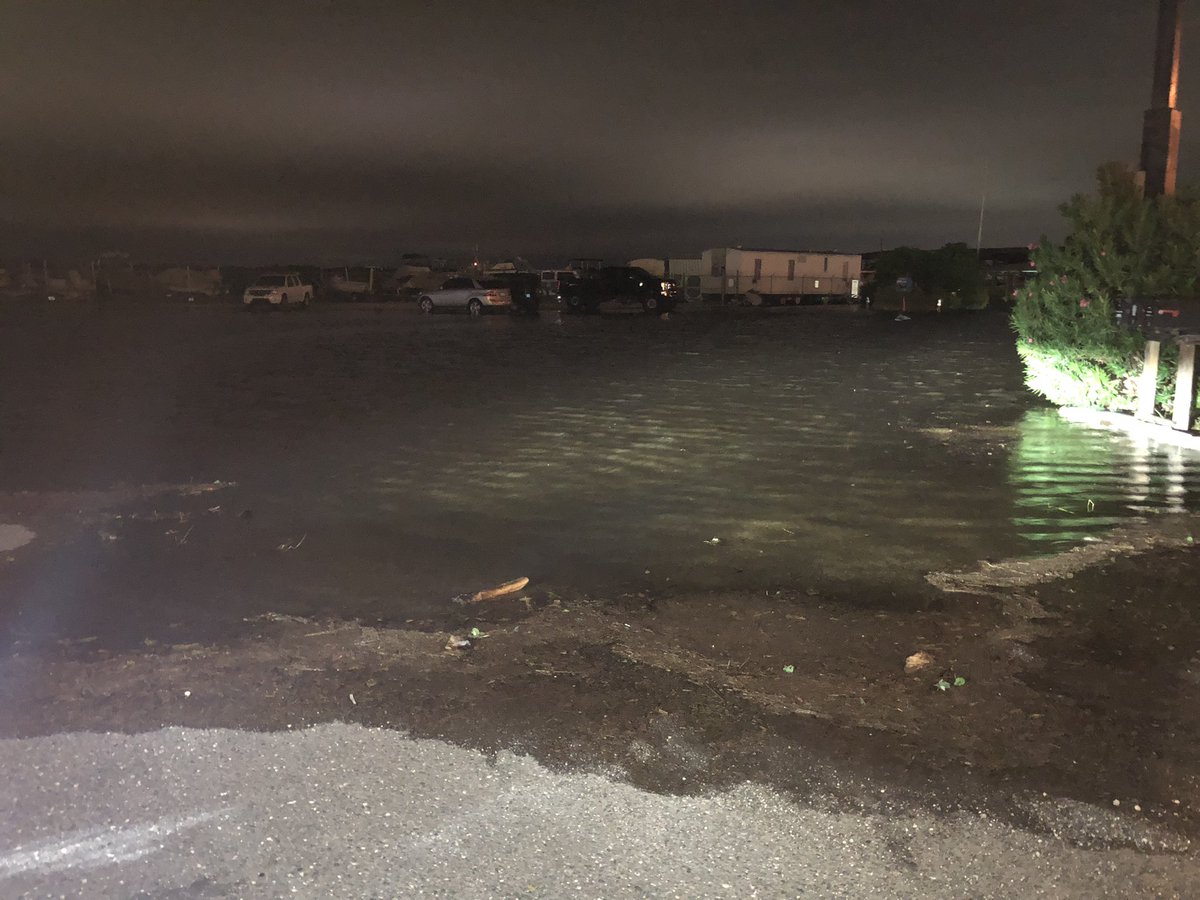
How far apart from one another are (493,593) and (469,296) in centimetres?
3737

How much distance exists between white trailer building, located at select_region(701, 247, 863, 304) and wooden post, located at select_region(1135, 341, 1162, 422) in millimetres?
46842

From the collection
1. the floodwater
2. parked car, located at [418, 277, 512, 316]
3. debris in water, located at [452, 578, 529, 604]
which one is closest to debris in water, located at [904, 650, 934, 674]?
the floodwater

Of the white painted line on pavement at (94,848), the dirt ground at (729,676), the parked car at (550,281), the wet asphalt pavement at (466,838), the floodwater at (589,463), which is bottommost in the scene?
the white painted line on pavement at (94,848)

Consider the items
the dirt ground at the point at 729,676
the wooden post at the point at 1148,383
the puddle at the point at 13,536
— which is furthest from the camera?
the wooden post at the point at 1148,383

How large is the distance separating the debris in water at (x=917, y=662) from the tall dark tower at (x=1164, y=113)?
10273 mm

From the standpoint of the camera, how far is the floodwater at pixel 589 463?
6.81 meters

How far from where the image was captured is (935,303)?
173ft

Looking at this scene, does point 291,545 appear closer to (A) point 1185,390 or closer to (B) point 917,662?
(B) point 917,662

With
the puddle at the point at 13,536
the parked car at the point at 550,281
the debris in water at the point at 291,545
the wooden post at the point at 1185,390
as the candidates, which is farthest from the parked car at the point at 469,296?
the debris in water at the point at 291,545

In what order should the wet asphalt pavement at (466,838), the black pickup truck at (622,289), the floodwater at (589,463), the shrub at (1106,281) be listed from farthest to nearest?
the black pickup truck at (622,289)
the shrub at (1106,281)
the floodwater at (589,463)
the wet asphalt pavement at (466,838)

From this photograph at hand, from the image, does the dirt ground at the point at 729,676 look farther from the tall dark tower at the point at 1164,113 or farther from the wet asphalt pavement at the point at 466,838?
the tall dark tower at the point at 1164,113

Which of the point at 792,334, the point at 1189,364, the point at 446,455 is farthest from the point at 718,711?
the point at 792,334

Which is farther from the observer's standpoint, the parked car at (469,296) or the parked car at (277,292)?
the parked car at (277,292)

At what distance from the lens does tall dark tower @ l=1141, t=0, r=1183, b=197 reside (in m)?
12.3
